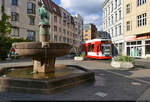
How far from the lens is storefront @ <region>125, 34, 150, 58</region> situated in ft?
71.2

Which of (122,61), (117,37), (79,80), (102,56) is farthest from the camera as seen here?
(117,37)

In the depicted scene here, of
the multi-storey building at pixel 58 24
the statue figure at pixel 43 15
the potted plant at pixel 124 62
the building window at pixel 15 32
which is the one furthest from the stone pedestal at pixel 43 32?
the multi-storey building at pixel 58 24

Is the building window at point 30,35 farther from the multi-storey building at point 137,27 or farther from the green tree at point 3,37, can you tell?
the multi-storey building at point 137,27

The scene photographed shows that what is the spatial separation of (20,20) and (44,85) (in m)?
27.8

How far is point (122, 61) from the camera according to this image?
31.5 feet

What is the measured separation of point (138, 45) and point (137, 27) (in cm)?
387

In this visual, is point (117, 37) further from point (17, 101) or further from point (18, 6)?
point (17, 101)

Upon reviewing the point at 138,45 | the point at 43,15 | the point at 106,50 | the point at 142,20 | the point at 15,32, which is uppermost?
the point at 142,20

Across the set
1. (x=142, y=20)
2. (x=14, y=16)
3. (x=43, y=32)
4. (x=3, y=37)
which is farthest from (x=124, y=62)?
(x=14, y=16)

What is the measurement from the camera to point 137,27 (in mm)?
22578

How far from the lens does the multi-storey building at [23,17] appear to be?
25578 millimetres

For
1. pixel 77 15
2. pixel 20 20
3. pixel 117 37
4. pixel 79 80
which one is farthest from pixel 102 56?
pixel 77 15

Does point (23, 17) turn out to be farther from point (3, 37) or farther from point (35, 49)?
point (35, 49)

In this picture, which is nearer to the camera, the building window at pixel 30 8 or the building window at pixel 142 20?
the building window at pixel 142 20
